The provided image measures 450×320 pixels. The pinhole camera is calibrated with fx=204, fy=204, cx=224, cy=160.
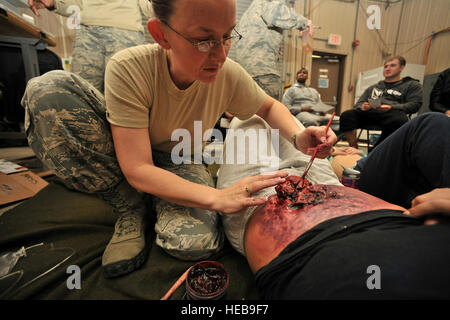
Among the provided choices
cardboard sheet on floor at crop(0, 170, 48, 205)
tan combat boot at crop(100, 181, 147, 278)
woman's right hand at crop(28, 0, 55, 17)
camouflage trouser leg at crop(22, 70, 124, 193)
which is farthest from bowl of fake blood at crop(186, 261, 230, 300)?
woman's right hand at crop(28, 0, 55, 17)

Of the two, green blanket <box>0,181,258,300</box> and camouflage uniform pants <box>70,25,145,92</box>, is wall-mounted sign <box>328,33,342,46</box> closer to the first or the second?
camouflage uniform pants <box>70,25,145,92</box>

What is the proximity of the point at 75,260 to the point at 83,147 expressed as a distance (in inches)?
18.0

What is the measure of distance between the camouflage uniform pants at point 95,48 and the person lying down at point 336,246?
5.35 ft

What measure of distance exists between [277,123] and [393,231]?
753 mm

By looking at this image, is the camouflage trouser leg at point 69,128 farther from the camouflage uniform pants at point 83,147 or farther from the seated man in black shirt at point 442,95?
the seated man in black shirt at point 442,95

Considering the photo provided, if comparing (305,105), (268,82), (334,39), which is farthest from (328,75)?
(268,82)

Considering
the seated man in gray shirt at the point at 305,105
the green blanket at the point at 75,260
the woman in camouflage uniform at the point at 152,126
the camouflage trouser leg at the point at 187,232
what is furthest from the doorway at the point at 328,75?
the green blanket at the point at 75,260

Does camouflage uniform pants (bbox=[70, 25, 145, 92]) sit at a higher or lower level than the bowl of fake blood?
higher

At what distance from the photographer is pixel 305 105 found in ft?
11.7

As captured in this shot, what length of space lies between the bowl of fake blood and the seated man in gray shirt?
10.3 feet

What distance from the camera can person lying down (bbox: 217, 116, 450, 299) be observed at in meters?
0.36

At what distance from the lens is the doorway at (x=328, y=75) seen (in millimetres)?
5293

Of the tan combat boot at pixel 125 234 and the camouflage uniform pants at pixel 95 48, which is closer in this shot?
the tan combat boot at pixel 125 234

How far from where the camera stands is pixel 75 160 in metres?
0.88
